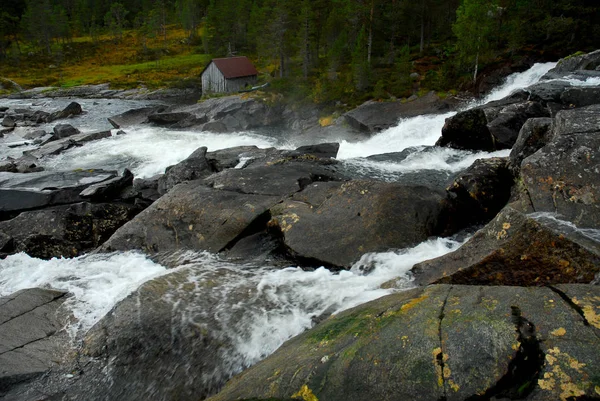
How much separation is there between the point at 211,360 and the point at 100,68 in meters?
106

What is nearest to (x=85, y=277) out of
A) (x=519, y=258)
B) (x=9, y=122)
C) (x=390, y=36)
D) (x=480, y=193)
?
(x=519, y=258)

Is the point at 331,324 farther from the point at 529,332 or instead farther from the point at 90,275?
the point at 90,275

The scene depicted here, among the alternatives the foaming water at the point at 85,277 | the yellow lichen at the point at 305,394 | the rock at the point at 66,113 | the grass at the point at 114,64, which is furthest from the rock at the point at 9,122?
the yellow lichen at the point at 305,394

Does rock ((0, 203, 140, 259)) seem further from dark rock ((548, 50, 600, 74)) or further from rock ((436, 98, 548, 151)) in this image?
dark rock ((548, 50, 600, 74))

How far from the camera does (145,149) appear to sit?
3406 cm

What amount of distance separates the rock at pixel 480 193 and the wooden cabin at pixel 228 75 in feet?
173

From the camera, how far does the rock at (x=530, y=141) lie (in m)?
13.3

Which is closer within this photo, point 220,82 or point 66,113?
point 66,113

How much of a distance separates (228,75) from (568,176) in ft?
189

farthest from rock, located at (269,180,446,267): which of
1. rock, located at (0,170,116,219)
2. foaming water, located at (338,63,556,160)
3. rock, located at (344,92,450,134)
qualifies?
rock, located at (344,92,450,134)

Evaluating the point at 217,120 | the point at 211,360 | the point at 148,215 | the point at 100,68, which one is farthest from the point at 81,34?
the point at 211,360

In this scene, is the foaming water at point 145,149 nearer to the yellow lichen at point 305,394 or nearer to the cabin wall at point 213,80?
the cabin wall at point 213,80

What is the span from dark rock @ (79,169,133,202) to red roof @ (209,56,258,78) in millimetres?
43469

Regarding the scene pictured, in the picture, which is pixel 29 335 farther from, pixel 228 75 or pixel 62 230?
pixel 228 75
